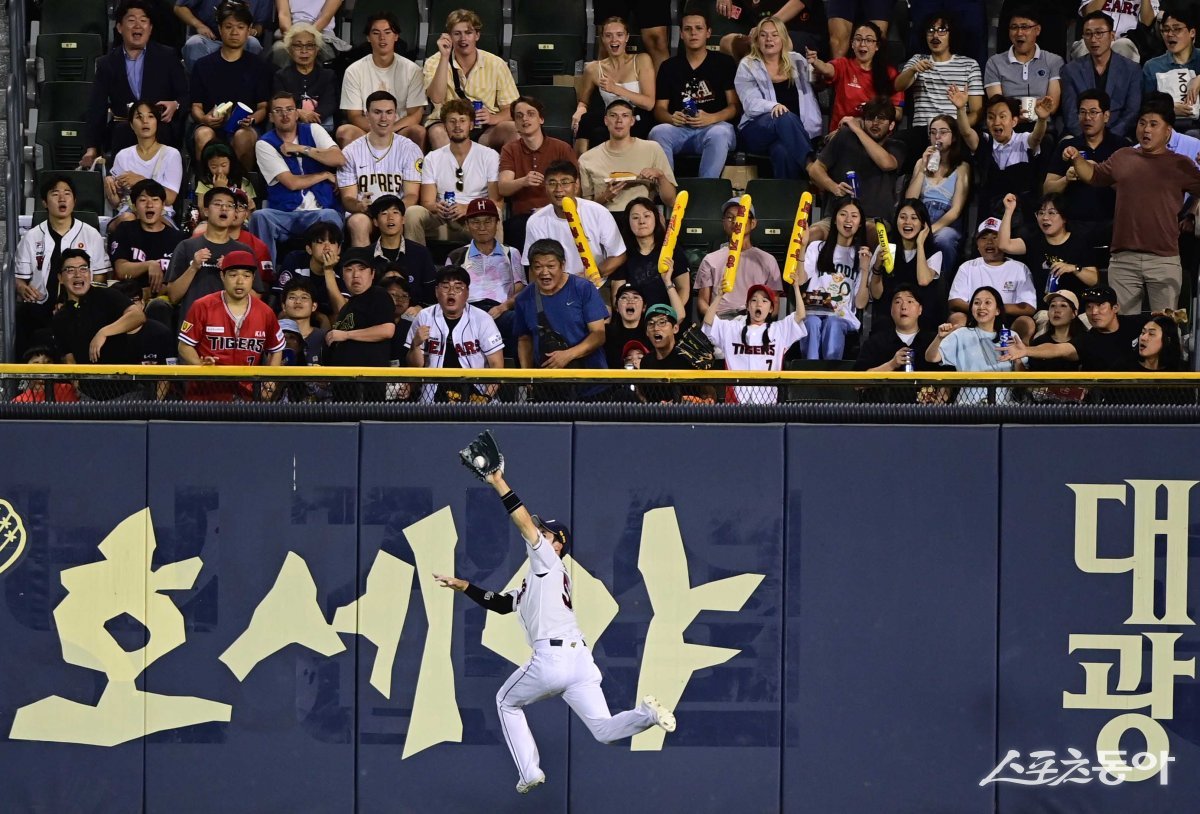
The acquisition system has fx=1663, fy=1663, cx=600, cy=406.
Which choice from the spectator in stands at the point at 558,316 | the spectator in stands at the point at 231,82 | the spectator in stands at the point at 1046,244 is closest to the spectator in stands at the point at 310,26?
the spectator in stands at the point at 231,82

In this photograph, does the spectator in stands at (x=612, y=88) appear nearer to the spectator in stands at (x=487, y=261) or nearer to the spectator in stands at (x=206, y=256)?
the spectator in stands at (x=487, y=261)

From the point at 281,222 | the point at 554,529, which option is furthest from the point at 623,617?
the point at 281,222

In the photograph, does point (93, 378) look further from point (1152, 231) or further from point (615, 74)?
point (1152, 231)

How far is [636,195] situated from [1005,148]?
298cm

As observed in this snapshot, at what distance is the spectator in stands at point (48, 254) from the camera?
492 inches

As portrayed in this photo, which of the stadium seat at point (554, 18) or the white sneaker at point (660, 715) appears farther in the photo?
the stadium seat at point (554, 18)

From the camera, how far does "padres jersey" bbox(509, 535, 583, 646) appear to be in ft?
32.0

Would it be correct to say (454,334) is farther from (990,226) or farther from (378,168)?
(990,226)

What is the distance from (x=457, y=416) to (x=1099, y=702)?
4.34 m

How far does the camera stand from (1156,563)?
1032 cm

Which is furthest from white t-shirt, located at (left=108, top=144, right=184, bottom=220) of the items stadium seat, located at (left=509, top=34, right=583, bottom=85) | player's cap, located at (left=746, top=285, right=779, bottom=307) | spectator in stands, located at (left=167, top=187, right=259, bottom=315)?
player's cap, located at (left=746, top=285, right=779, bottom=307)

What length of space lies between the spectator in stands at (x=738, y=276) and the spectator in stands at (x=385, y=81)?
2878 mm

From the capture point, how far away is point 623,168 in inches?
525

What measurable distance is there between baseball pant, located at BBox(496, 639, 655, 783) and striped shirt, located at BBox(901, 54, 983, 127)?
20.1 ft
